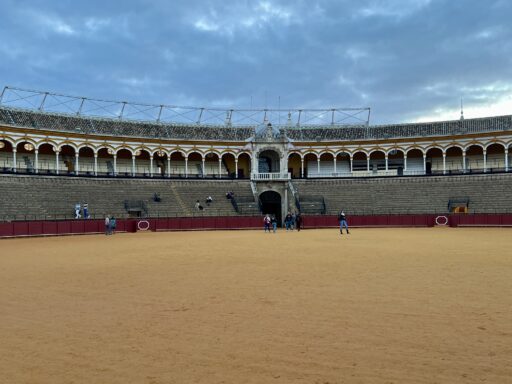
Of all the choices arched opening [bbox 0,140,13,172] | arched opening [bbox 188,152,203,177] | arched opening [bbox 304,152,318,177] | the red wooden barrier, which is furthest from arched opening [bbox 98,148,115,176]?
arched opening [bbox 304,152,318,177]

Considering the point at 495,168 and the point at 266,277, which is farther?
the point at 495,168

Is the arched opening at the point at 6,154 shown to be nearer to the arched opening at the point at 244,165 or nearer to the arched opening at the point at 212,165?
the arched opening at the point at 212,165

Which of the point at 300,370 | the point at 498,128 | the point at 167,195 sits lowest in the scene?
the point at 300,370

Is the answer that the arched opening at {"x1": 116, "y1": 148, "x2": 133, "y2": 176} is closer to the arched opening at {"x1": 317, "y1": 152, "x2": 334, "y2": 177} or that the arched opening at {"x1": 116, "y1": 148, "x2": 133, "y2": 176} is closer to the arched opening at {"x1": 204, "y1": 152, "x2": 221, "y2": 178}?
the arched opening at {"x1": 204, "y1": 152, "x2": 221, "y2": 178}

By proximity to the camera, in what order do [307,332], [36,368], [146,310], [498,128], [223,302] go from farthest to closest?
[498,128] → [223,302] → [146,310] → [307,332] → [36,368]

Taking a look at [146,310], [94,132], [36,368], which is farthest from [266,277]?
[94,132]

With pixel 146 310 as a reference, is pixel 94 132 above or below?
above

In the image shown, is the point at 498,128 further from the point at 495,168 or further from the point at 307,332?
the point at 307,332

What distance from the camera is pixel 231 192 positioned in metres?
45.2

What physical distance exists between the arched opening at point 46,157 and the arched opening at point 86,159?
9.20 feet

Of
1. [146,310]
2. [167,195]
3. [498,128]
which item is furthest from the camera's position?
[498,128]

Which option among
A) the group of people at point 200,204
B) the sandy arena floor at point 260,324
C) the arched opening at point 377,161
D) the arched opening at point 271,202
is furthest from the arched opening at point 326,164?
the sandy arena floor at point 260,324

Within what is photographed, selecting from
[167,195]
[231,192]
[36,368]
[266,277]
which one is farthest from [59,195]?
[36,368]

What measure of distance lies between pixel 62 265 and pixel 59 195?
26076 mm
